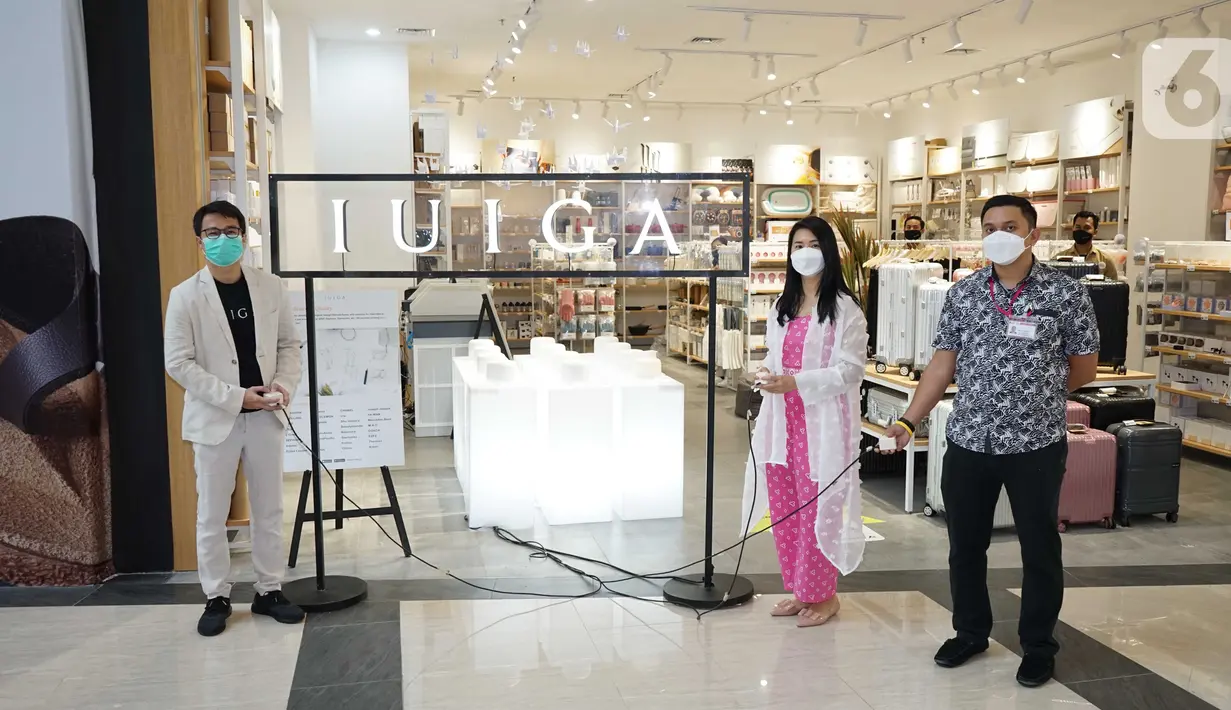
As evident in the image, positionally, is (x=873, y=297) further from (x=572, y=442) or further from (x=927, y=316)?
(x=572, y=442)

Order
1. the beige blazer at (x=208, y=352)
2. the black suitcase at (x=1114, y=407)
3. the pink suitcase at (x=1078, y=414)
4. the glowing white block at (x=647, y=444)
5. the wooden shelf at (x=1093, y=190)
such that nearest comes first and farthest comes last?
the beige blazer at (x=208, y=352), the glowing white block at (x=647, y=444), the pink suitcase at (x=1078, y=414), the black suitcase at (x=1114, y=407), the wooden shelf at (x=1093, y=190)

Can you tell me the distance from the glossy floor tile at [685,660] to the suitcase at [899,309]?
184 cm

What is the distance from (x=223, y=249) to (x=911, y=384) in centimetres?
349

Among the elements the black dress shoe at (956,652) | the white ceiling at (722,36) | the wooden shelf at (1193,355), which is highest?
the white ceiling at (722,36)

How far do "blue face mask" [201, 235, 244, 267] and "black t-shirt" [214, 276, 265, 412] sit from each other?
102 mm

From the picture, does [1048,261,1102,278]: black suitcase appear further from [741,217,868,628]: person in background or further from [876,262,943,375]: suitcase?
[741,217,868,628]: person in background

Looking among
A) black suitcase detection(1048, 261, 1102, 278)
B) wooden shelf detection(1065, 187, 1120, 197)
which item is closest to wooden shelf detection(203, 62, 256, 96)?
black suitcase detection(1048, 261, 1102, 278)

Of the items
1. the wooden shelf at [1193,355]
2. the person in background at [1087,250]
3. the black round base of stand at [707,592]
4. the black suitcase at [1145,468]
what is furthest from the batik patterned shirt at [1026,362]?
the wooden shelf at [1193,355]

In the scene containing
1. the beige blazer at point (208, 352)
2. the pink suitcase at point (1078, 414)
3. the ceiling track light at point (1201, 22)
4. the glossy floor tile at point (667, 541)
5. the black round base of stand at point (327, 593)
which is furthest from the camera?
the ceiling track light at point (1201, 22)

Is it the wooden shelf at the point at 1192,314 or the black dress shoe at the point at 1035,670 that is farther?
the wooden shelf at the point at 1192,314

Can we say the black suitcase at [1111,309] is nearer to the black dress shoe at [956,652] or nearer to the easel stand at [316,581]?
the black dress shoe at [956,652]

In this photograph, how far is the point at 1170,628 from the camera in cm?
358

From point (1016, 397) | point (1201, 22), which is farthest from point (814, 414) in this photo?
point (1201, 22)
